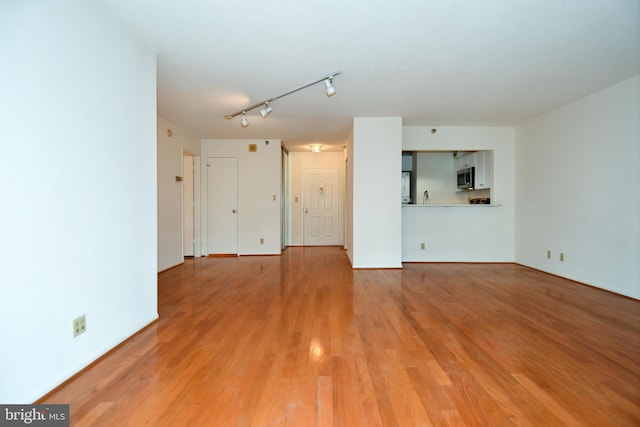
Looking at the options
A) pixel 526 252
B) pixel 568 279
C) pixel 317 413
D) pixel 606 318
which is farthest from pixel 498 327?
pixel 526 252

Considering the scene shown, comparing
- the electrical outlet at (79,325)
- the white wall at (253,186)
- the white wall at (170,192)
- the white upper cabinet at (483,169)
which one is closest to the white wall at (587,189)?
the white upper cabinet at (483,169)

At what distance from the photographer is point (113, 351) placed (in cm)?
215

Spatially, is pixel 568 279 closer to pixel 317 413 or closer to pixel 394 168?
pixel 394 168

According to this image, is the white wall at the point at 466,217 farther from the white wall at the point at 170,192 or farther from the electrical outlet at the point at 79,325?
the electrical outlet at the point at 79,325

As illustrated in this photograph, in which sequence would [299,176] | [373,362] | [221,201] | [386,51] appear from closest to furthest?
[373,362] < [386,51] < [221,201] < [299,176]

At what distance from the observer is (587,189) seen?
406 cm

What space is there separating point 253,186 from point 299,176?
175cm

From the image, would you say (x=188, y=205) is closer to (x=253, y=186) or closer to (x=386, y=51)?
(x=253, y=186)

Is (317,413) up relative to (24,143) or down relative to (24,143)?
down

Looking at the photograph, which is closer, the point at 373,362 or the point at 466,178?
the point at 373,362

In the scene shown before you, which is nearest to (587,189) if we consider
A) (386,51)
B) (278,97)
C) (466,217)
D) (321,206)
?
(466,217)

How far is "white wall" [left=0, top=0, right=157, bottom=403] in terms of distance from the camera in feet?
4.78

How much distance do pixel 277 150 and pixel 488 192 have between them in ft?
14.6

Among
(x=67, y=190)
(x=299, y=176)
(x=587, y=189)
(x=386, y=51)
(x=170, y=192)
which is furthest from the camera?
(x=299, y=176)
